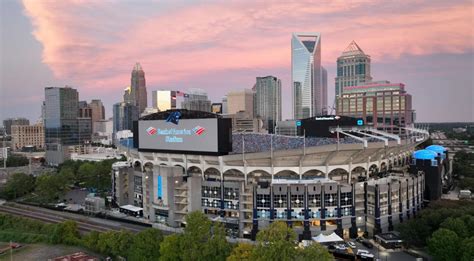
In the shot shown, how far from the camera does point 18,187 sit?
11844cm

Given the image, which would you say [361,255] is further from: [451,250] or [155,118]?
[155,118]

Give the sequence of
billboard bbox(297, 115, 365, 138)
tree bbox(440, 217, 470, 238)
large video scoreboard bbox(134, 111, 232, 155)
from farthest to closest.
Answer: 1. billboard bbox(297, 115, 365, 138)
2. large video scoreboard bbox(134, 111, 232, 155)
3. tree bbox(440, 217, 470, 238)

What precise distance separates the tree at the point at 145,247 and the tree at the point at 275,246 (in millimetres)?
17691

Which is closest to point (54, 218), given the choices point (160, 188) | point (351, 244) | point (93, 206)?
point (93, 206)

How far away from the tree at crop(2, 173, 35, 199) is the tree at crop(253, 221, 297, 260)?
10356cm

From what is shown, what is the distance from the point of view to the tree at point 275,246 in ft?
145

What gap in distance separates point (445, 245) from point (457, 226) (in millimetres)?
6650

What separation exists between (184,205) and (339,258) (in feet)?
116

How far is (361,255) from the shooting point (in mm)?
59062

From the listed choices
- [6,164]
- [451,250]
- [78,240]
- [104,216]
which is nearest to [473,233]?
[451,250]

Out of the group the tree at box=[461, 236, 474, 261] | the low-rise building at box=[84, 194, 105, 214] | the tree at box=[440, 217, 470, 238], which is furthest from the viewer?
the low-rise building at box=[84, 194, 105, 214]

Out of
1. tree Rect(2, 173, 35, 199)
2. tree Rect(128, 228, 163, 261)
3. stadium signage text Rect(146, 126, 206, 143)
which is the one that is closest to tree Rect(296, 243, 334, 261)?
tree Rect(128, 228, 163, 261)

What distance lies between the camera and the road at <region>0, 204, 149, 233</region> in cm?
7788

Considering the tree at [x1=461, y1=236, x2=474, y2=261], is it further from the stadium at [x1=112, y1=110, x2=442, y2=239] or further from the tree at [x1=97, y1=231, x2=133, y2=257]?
the tree at [x1=97, y1=231, x2=133, y2=257]
